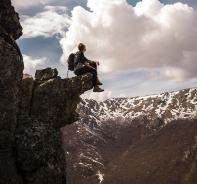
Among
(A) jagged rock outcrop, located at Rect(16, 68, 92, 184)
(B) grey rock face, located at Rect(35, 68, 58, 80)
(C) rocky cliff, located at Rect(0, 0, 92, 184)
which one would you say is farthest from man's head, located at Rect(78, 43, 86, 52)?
(C) rocky cliff, located at Rect(0, 0, 92, 184)

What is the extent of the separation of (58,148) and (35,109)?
3465mm

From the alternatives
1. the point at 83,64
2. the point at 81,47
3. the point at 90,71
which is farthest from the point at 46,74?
the point at 90,71

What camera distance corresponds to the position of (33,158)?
675 inches

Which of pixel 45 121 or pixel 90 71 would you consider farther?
pixel 90 71

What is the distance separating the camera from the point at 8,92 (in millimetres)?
17156

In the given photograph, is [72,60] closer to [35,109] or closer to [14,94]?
[35,109]

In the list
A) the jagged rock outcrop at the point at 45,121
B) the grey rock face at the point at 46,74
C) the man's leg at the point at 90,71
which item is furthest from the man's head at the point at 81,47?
the grey rock face at the point at 46,74

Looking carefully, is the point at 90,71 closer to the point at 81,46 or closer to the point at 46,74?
the point at 81,46

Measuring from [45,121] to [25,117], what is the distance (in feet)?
7.25

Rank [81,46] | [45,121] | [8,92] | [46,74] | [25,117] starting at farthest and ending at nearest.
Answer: [81,46], [46,74], [45,121], [25,117], [8,92]

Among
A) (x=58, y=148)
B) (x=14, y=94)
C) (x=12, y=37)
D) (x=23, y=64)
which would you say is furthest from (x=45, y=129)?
(x=12, y=37)

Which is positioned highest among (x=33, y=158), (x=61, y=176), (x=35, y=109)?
(x=35, y=109)

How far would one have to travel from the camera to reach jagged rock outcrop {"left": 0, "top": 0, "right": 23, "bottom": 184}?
1648 cm

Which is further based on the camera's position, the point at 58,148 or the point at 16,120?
the point at 58,148
